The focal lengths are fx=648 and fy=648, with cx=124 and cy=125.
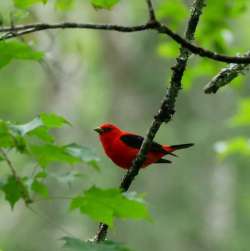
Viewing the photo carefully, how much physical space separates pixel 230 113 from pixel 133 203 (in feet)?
46.3

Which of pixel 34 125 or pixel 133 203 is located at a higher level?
pixel 34 125

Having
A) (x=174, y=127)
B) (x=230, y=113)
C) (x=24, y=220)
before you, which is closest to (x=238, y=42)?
(x=230, y=113)

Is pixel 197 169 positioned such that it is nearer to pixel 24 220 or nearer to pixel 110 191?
pixel 24 220

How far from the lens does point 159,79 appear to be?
15.2 meters

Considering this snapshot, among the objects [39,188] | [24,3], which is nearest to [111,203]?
[39,188]

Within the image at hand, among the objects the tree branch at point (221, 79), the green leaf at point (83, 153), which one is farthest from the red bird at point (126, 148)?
the green leaf at point (83, 153)

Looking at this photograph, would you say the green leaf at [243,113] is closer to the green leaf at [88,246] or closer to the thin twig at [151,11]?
the thin twig at [151,11]

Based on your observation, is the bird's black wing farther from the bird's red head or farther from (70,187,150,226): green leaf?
(70,187,150,226): green leaf

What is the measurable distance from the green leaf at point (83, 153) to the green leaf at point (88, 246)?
24cm

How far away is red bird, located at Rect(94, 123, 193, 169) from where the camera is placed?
509cm

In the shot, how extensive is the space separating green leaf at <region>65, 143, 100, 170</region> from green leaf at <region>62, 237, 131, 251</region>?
240mm

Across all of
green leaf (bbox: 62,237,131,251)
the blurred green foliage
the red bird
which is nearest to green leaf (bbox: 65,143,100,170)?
green leaf (bbox: 62,237,131,251)

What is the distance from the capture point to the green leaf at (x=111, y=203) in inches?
63.8

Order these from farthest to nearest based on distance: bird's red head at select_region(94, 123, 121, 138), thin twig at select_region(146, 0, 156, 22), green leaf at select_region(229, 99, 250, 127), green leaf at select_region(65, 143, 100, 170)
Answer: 1. bird's red head at select_region(94, 123, 121, 138)
2. green leaf at select_region(229, 99, 250, 127)
3. green leaf at select_region(65, 143, 100, 170)
4. thin twig at select_region(146, 0, 156, 22)
